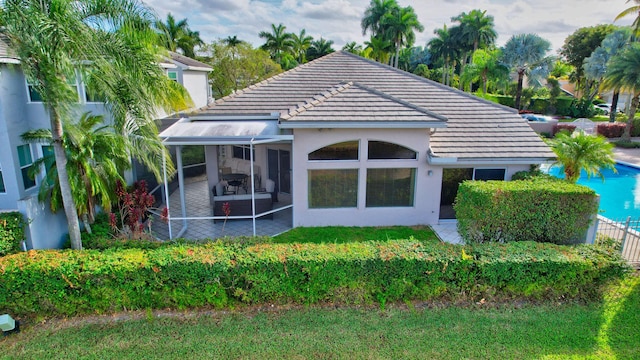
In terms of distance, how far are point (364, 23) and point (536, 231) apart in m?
55.3

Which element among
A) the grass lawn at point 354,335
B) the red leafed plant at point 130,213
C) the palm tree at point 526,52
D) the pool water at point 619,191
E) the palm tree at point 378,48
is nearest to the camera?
the grass lawn at point 354,335

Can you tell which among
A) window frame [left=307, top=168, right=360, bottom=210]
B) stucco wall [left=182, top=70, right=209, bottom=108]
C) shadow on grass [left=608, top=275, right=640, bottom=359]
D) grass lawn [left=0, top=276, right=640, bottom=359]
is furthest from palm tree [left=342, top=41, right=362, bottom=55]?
grass lawn [left=0, top=276, right=640, bottom=359]

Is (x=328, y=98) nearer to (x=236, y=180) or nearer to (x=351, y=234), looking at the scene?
(x=351, y=234)

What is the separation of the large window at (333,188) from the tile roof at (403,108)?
7.47 ft

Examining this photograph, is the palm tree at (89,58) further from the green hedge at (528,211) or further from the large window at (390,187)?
the green hedge at (528,211)

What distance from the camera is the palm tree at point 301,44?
6131 centimetres

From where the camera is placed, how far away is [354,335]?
26.6 feet

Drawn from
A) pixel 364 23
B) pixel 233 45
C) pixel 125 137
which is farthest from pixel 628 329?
pixel 364 23

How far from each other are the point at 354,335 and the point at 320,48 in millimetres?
66258

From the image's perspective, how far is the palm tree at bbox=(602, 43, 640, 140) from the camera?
103ft

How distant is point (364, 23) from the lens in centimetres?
5956

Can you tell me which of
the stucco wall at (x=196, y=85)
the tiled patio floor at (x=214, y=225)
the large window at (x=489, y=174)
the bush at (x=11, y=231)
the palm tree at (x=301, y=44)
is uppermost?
the palm tree at (x=301, y=44)

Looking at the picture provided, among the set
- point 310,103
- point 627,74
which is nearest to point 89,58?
point 310,103

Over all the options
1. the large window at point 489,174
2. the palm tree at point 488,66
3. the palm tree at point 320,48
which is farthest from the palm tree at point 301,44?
the large window at point 489,174
